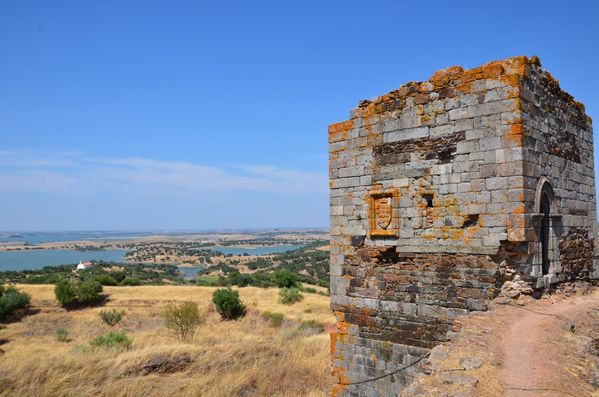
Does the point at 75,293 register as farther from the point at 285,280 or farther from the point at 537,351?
the point at 537,351

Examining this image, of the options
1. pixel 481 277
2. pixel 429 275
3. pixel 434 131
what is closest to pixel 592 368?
pixel 481 277

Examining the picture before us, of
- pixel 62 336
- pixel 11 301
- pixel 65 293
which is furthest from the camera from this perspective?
pixel 65 293

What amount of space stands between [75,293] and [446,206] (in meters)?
30.3

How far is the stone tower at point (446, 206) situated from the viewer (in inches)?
271

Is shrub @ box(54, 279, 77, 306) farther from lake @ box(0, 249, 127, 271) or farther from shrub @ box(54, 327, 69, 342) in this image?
lake @ box(0, 249, 127, 271)

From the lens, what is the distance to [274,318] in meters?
26.2

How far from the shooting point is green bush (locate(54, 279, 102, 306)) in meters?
30.5

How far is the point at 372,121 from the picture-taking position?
8484mm

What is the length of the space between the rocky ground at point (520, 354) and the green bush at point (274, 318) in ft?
65.2

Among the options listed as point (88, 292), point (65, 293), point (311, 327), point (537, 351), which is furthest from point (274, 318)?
point (537, 351)

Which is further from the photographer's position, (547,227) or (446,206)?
(547,227)

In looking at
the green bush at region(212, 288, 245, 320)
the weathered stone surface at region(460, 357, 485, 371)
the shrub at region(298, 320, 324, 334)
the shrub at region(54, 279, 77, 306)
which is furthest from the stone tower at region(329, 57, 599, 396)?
the shrub at region(54, 279, 77, 306)

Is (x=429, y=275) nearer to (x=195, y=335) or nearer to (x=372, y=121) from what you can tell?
(x=372, y=121)

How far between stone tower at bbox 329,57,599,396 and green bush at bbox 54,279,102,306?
89.1ft
